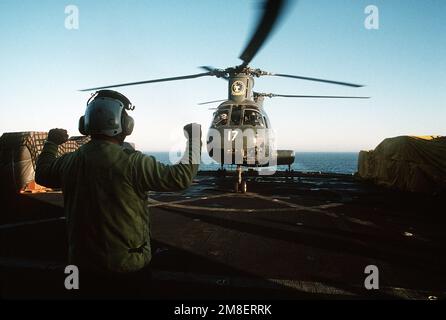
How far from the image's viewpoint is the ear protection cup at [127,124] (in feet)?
10.5

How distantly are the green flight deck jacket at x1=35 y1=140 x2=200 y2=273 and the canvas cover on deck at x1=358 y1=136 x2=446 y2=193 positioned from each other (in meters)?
17.2

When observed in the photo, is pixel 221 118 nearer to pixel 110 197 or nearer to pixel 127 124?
pixel 127 124

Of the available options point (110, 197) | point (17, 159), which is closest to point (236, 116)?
point (17, 159)

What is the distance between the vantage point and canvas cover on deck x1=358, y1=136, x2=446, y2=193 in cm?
1582

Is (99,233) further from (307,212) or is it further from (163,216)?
(307,212)

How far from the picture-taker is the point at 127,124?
3250 mm

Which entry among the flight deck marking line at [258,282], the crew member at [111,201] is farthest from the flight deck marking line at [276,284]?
the crew member at [111,201]

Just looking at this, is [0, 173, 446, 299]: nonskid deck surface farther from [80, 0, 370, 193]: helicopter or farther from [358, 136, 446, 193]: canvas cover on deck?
[358, 136, 446, 193]: canvas cover on deck

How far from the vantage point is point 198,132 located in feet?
9.68

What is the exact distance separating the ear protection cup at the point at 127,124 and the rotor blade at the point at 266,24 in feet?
5.66

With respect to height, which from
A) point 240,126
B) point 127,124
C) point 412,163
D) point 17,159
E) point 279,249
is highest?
point 240,126

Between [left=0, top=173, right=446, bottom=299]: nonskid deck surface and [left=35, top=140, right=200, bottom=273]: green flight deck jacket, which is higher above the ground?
[left=35, top=140, right=200, bottom=273]: green flight deck jacket

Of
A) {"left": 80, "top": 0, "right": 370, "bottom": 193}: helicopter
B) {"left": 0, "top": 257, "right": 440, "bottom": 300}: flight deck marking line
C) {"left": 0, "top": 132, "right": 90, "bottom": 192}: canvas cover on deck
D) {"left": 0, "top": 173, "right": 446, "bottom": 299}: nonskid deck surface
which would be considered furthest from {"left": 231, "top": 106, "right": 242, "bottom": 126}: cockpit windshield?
{"left": 0, "top": 132, "right": 90, "bottom": 192}: canvas cover on deck

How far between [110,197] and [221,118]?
40.6ft
